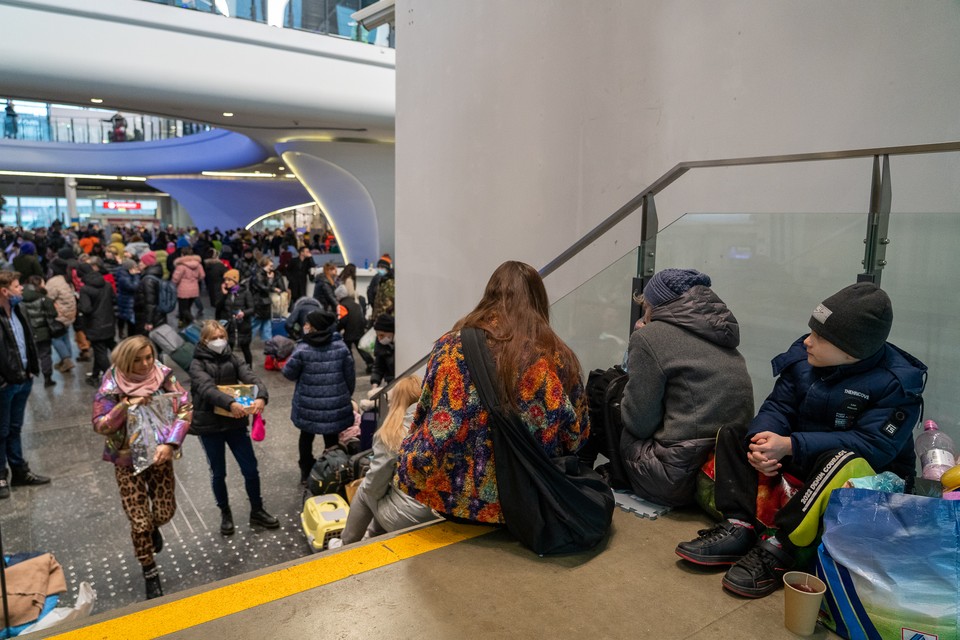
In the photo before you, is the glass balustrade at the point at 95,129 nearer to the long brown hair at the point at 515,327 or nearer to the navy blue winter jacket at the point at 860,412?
the long brown hair at the point at 515,327

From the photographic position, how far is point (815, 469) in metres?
2.17

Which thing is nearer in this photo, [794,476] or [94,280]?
[794,476]

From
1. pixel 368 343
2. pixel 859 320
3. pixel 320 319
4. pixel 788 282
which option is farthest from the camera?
pixel 368 343

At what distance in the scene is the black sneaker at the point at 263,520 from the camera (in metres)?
4.95

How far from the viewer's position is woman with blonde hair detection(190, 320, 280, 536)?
4516 mm

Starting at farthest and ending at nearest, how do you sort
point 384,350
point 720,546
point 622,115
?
point 384,350 < point 622,115 < point 720,546

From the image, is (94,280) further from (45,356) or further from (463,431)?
(463,431)

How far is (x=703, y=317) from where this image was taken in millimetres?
2602

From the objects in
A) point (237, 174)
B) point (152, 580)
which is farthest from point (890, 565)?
point (237, 174)

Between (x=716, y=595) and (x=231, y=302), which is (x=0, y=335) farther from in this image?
(x=716, y=595)

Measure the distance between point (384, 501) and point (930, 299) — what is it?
8.29ft

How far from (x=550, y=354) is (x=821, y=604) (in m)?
1.20

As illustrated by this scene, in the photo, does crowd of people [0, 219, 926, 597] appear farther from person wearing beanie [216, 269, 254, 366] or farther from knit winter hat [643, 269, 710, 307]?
person wearing beanie [216, 269, 254, 366]

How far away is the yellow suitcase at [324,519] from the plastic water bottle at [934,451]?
313 cm
